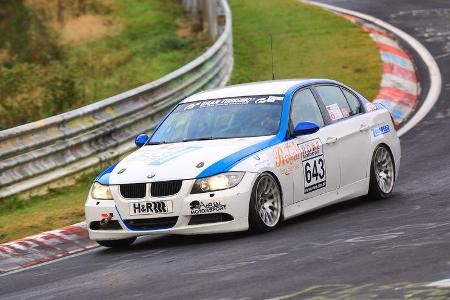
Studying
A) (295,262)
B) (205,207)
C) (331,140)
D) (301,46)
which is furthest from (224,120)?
(301,46)

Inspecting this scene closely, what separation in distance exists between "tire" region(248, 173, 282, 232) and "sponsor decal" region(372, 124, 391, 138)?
2269mm

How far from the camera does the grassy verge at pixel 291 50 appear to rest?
1533cm

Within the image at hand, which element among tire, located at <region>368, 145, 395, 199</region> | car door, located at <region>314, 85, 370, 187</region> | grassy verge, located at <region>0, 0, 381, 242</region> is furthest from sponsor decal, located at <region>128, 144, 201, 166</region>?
grassy verge, located at <region>0, 0, 381, 242</region>

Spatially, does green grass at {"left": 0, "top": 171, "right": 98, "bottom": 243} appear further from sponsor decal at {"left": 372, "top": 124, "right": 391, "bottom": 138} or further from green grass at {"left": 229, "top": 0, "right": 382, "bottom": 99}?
green grass at {"left": 229, "top": 0, "right": 382, "bottom": 99}

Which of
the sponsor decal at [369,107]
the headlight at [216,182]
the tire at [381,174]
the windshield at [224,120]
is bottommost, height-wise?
the tire at [381,174]

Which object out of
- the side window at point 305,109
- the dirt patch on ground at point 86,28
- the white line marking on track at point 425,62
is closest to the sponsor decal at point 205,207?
the side window at point 305,109

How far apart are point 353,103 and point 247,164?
8.75 ft

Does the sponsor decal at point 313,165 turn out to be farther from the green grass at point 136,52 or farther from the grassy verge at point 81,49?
the green grass at point 136,52

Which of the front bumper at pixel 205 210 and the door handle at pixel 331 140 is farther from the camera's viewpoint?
the door handle at pixel 331 140

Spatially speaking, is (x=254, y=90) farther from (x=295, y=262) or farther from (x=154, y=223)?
(x=295, y=262)

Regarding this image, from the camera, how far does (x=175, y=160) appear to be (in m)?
Result: 10.9

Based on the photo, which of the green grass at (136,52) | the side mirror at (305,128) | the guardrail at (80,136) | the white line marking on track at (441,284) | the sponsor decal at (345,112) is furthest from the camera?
the green grass at (136,52)

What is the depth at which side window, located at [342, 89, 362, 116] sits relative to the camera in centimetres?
1303

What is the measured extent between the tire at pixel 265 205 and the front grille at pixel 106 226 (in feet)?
4.04
